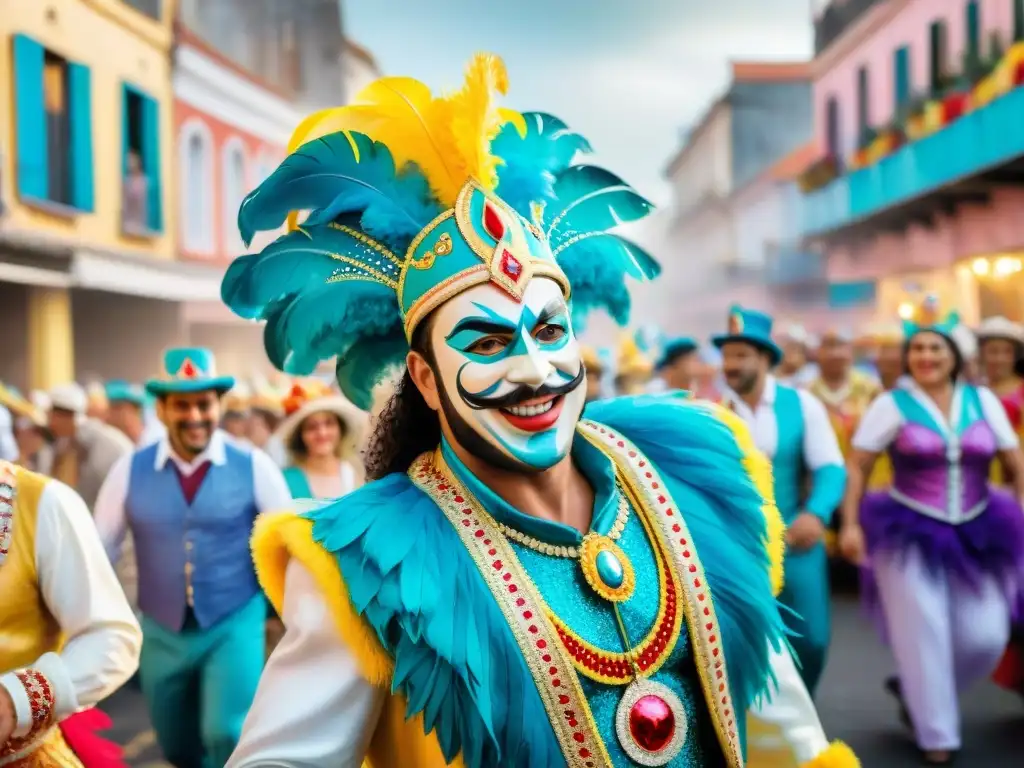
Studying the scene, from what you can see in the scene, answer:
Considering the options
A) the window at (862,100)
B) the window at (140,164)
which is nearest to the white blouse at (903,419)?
the window at (140,164)

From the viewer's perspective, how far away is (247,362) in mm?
11453

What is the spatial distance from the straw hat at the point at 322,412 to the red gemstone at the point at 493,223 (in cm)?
436

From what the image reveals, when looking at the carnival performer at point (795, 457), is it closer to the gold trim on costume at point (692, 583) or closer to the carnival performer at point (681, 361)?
the carnival performer at point (681, 361)

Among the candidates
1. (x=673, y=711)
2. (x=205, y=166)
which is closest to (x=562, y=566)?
(x=673, y=711)

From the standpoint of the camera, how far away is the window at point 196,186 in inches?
543

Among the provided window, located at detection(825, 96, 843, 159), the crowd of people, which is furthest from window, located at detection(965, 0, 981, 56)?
the crowd of people

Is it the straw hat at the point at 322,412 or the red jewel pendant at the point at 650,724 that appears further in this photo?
the straw hat at the point at 322,412

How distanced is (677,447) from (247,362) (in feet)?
30.1

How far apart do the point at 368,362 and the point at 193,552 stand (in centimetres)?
315

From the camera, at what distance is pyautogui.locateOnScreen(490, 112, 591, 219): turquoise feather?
259 cm

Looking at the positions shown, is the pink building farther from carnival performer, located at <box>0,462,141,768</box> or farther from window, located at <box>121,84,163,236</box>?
carnival performer, located at <box>0,462,141,768</box>

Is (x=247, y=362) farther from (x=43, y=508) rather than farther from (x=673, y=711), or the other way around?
(x=673, y=711)

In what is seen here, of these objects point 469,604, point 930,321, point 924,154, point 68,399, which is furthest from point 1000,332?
point 924,154

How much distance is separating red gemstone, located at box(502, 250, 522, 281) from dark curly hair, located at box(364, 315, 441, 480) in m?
0.37
